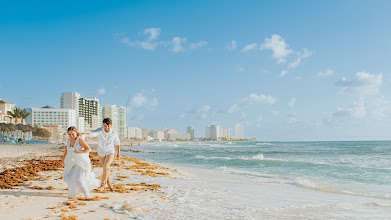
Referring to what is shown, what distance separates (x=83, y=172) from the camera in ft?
22.2

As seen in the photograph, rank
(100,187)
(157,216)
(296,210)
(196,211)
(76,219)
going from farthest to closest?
1. (100,187)
2. (296,210)
3. (196,211)
4. (157,216)
5. (76,219)

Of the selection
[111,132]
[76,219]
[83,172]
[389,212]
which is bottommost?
[389,212]

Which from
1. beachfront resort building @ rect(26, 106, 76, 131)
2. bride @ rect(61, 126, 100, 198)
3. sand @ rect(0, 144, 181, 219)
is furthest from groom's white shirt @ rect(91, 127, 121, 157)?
beachfront resort building @ rect(26, 106, 76, 131)

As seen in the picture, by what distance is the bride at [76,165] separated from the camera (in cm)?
667

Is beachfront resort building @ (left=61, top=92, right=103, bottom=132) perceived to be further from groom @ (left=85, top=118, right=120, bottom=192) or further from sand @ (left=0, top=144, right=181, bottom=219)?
groom @ (left=85, top=118, right=120, bottom=192)

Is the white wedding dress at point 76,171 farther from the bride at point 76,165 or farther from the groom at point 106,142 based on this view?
the groom at point 106,142

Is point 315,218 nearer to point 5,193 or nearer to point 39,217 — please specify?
point 39,217

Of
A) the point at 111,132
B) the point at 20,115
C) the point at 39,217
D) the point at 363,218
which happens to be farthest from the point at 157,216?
the point at 20,115

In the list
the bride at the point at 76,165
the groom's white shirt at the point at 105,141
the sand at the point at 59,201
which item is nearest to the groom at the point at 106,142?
the groom's white shirt at the point at 105,141

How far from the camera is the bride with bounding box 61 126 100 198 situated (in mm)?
6668

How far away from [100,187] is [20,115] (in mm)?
76943

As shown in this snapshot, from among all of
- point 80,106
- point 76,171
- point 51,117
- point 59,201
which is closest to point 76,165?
point 76,171

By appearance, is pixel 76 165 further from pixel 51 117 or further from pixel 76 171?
pixel 51 117

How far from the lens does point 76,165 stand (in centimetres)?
678
